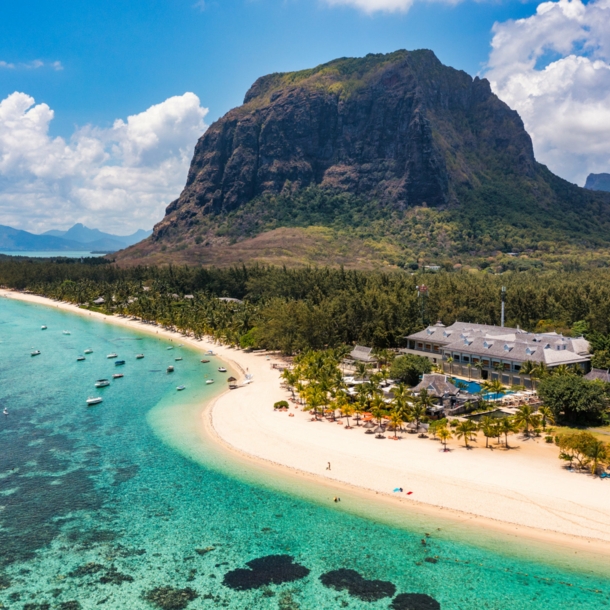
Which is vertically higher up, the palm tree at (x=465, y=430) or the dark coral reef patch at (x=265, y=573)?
the palm tree at (x=465, y=430)

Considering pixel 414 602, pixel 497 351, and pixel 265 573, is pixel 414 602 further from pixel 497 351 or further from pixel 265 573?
pixel 497 351

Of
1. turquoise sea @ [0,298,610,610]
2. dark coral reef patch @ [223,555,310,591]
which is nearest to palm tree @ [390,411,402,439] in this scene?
turquoise sea @ [0,298,610,610]

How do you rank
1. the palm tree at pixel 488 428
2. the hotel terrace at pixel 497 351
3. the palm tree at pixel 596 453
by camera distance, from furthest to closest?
the hotel terrace at pixel 497 351, the palm tree at pixel 488 428, the palm tree at pixel 596 453

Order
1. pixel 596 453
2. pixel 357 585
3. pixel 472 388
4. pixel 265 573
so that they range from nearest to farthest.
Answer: pixel 357 585
pixel 265 573
pixel 596 453
pixel 472 388

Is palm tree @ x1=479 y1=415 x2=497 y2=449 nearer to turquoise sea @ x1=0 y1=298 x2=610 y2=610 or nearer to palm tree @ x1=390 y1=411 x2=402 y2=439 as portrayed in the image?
palm tree @ x1=390 y1=411 x2=402 y2=439

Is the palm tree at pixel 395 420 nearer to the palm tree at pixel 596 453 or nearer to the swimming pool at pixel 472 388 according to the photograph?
the swimming pool at pixel 472 388

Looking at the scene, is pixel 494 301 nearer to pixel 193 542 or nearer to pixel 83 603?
pixel 193 542

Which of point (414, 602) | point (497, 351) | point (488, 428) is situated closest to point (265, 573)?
point (414, 602)

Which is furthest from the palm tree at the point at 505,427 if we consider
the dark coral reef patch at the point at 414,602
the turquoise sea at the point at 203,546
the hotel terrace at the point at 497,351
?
the dark coral reef patch at the point at 414,602
